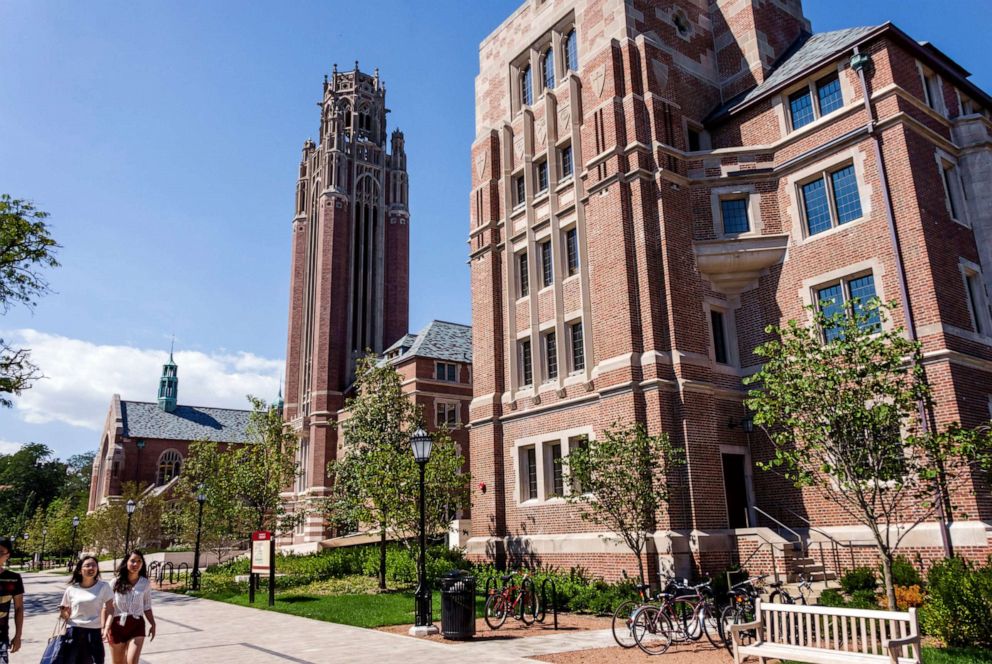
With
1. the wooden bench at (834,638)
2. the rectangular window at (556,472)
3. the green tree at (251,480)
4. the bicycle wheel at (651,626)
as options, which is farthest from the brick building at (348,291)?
the wooden bench at (834,638)

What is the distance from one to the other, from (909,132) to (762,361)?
761 cm

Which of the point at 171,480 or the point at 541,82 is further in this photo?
the point at 171,480

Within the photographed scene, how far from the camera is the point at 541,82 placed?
2777cm

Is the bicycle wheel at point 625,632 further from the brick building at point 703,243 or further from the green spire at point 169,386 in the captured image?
the green spire at point 169,386

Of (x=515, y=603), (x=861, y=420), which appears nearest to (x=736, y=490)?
(x=515, y=603)

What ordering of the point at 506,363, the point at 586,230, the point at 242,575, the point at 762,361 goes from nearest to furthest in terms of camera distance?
the point at 762,361
the point at 586,230
the point at 506,363
the point at 242,575

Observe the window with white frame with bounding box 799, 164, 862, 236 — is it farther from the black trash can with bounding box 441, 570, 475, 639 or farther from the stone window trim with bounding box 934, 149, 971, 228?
the black trash can with bounding box 441, 570, 475, 639

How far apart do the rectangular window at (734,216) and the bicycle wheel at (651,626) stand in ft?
46.5

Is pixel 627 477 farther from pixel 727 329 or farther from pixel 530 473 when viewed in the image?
pixel 727 329

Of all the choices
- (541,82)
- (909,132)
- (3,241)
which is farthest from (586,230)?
(3,241)

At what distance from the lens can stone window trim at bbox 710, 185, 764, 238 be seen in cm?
2275

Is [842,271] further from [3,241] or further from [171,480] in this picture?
[171,480]

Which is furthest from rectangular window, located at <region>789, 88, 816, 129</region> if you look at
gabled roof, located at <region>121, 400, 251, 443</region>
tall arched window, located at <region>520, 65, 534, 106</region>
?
gabled roof, located at <region>121, 400, 251, 443</region>

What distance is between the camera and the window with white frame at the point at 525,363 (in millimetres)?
25672
